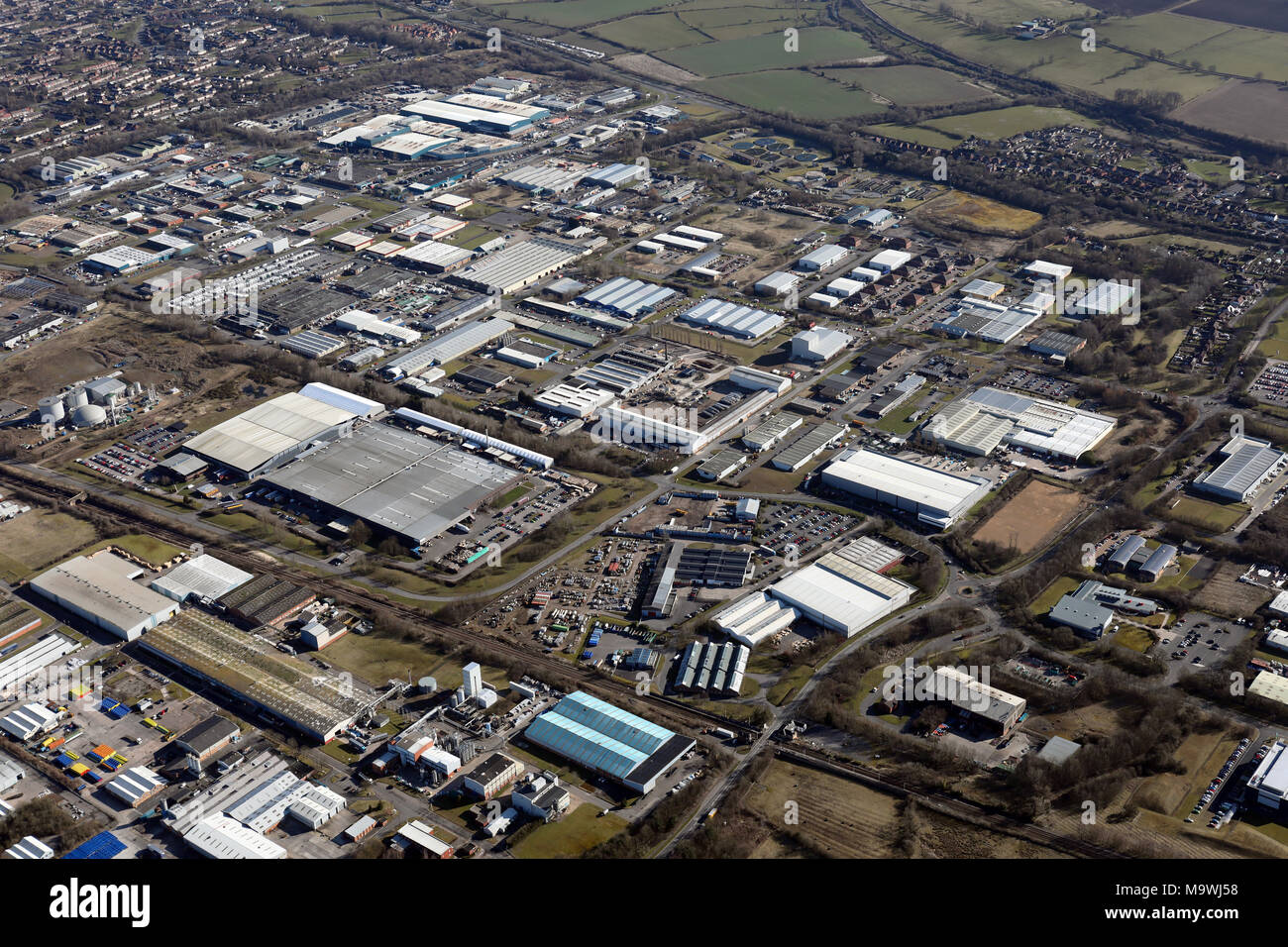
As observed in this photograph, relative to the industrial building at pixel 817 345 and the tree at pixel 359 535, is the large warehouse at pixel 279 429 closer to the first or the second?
the tree at pixel 359 535

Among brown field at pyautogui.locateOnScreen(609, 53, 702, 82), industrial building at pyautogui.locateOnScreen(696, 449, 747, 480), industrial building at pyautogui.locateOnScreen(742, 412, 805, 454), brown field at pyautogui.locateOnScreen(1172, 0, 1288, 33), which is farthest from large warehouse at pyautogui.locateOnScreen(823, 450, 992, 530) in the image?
brown field at pyautogui.locateOnScreen(1172, 0, 1288, 33)

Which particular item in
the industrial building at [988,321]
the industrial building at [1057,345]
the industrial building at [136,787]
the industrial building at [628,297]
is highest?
the industrial building at [628,297]

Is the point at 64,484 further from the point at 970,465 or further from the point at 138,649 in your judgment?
the point at 970,465

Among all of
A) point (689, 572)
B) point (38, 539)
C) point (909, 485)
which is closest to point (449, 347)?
point (38, 539)

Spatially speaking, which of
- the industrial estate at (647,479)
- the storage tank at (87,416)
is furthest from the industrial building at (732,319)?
the storage tank at (87,416)

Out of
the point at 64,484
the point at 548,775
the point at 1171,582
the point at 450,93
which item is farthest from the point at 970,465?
the point at 450,93

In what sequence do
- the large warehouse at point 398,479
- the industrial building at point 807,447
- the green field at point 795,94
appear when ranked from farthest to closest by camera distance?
the green field at point 795,94 → the industrial building at point 807,447 → the large warehouse at point 398,479

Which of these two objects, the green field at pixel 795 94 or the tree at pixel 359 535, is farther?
the green field at pixel 795 94
